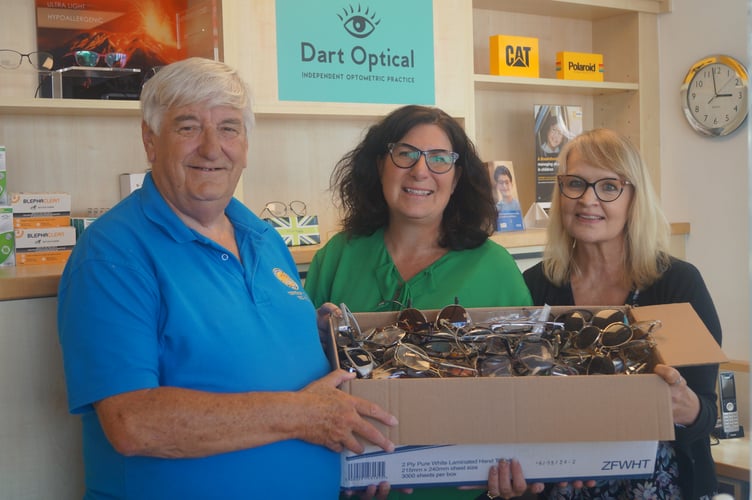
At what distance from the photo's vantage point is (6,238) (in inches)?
93.3

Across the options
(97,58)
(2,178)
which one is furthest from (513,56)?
(2,178)

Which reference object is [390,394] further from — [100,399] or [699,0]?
[699,0]

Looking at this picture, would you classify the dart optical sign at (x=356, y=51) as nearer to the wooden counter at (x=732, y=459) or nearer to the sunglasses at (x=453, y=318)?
the sunglasses at (x=453, y=318)

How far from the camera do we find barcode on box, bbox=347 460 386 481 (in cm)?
135

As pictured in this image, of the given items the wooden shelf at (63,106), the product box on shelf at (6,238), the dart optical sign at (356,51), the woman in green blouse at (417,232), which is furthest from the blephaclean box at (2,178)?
the woman in green blouse at (417,232)

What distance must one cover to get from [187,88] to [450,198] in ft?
2.43

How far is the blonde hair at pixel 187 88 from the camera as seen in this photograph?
1404 millimetres

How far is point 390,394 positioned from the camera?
129 cm

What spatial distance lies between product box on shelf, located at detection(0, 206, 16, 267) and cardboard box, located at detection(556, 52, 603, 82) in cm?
242

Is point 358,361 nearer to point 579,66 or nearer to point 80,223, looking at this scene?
point 80,223

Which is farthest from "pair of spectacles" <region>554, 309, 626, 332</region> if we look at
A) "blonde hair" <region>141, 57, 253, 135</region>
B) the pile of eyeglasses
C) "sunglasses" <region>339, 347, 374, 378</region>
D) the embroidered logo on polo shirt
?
"blonde hair" <region>141, 57, 253, 135</region>

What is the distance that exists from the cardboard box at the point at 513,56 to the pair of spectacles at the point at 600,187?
167 cm

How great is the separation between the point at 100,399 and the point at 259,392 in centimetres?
24

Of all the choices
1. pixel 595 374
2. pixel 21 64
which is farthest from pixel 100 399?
pixel 21 64
